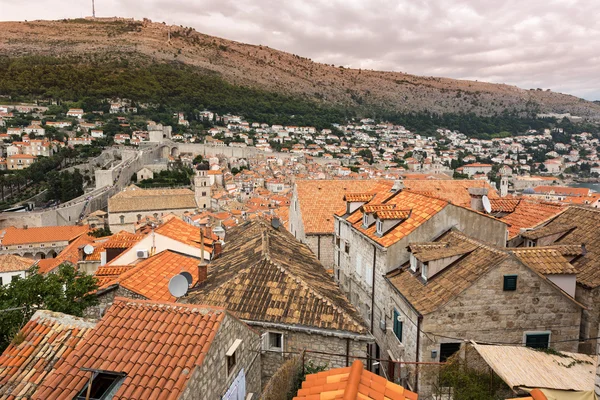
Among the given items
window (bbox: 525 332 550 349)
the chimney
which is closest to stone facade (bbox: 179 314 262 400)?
window (bbox: 525 332 550 349)

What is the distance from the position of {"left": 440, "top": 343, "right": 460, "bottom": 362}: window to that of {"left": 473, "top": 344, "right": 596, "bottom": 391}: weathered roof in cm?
176

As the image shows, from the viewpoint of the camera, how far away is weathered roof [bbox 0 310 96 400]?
19.9 ft

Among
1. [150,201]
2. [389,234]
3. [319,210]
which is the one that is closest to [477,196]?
[389,234]

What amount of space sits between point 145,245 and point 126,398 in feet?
45.3

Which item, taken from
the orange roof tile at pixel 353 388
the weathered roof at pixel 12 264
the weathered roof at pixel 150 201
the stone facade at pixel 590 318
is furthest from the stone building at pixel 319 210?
the weathered roof at pixel 150 201

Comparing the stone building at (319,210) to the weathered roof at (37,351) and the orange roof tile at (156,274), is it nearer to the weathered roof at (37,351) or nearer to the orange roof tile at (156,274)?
the orange roof tile at (156,274)

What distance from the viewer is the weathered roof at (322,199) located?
22491 millimetres

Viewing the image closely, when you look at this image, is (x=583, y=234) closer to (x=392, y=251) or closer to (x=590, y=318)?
(x=590, y=318)

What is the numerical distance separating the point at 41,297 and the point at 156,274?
3.82 metres

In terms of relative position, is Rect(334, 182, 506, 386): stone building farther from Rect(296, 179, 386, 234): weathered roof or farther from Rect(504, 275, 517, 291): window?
Rect(296, 179, 386, 234): weathered roof

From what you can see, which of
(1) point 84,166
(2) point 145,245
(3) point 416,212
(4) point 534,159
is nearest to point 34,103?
(1) point 84,166

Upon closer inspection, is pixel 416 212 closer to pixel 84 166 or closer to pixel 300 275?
pixel 300 275

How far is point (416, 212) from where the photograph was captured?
47.0 ft

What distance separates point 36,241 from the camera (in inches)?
1987
